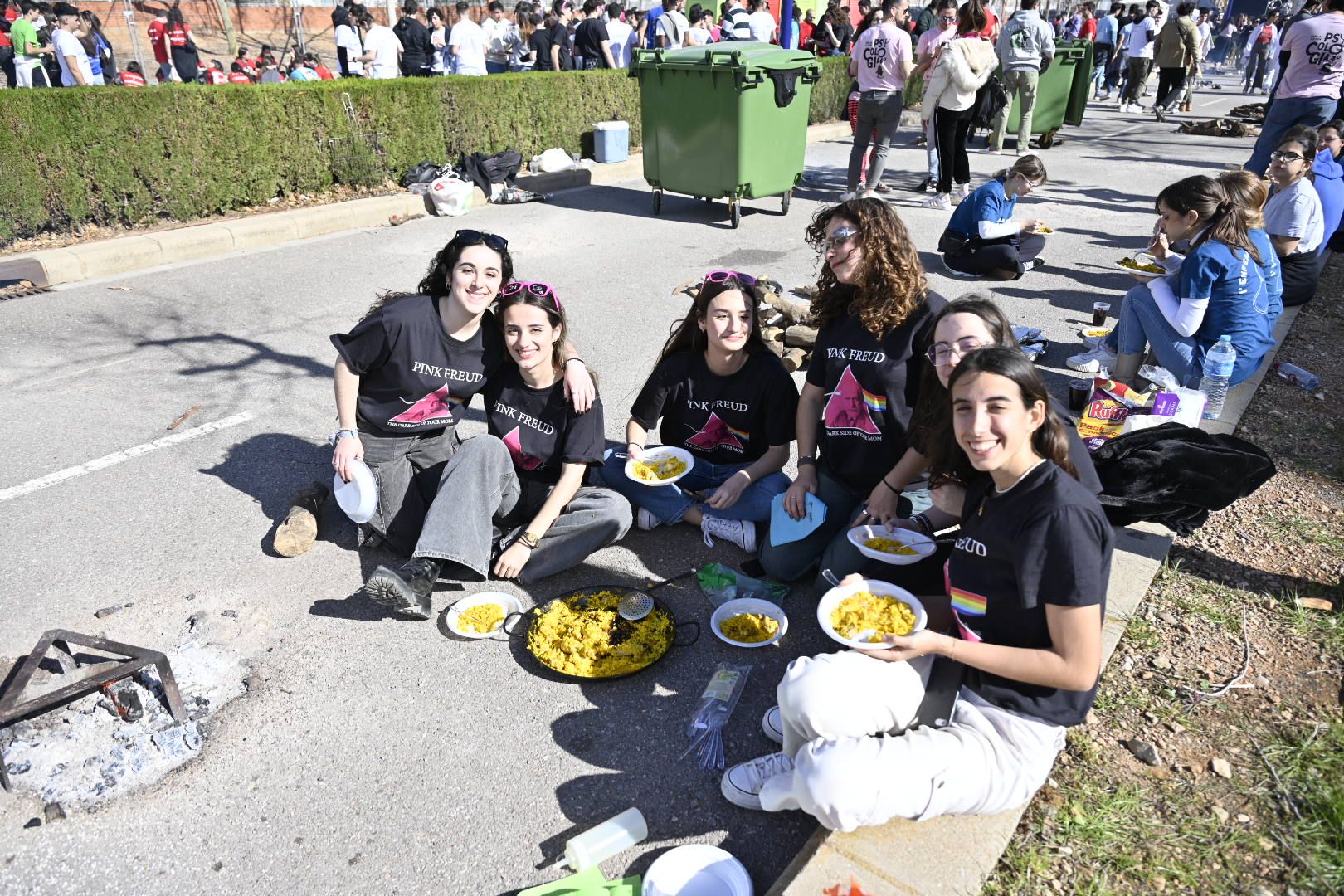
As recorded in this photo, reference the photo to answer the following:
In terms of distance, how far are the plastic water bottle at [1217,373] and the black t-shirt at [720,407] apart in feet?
8.64

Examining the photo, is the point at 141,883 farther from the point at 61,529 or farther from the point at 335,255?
the point at 335,255

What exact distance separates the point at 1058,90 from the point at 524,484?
568 inches

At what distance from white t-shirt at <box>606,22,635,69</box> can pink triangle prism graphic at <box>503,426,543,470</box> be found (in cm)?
1265

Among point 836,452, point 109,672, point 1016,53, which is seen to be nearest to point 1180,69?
point 1016,53

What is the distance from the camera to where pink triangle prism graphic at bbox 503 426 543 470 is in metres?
3.93

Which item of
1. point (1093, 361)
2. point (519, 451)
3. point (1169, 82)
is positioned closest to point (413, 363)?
point (519, 451)

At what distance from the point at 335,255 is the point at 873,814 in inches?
314

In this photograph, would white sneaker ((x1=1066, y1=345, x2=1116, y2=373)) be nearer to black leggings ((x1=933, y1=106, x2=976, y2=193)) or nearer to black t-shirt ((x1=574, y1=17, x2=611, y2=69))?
black leggings ((x1=933, y1=106, x2=976, y2=193))

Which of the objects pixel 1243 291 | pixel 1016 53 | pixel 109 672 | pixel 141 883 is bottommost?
pixel 141 883

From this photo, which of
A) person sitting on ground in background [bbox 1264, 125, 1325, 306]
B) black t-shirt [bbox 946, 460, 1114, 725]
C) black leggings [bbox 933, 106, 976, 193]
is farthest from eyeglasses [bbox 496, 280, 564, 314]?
black leggings [bbox 933, 106, 976, 193]

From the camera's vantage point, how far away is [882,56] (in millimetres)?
10000

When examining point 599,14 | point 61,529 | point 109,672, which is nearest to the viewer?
point 109,672

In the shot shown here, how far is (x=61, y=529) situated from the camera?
13.7ft

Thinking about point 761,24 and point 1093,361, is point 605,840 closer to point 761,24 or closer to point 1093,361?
point 1093,361
